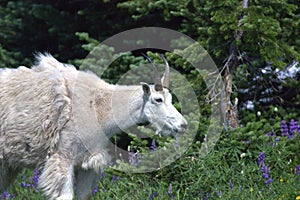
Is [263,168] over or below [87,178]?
over

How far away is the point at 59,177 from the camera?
5910 mm

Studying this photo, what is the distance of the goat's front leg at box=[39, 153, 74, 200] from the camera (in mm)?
5914

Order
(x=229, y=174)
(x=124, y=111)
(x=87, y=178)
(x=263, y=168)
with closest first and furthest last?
1. (x=263, y=168)
2. (x=229, y=174)
3. (x=124, y=111)
4. (x=87, y=178)

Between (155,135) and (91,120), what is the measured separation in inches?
27.1

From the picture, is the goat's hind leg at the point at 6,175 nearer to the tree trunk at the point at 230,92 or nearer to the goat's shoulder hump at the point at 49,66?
the goat's shoulder hump at the point at 49,66

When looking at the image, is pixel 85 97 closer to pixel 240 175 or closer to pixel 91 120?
pixel 91 120

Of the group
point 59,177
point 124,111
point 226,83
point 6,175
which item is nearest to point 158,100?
point 124,111

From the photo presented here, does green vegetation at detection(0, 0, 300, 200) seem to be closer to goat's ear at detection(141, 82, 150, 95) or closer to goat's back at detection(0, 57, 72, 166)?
goat's ear at detection(141, 82, 150, 95)

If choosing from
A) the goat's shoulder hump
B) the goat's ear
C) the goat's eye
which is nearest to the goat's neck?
the goat's ear

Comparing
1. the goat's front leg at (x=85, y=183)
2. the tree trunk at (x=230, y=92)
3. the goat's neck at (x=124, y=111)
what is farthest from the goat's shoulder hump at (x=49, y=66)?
the tree trunk at (x=230, y=92)

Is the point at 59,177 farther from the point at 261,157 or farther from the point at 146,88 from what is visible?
the point at 261,157

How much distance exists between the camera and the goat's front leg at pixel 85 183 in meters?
6.29

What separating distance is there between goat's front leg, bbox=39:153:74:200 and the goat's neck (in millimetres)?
560

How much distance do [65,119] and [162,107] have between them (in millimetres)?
1005
